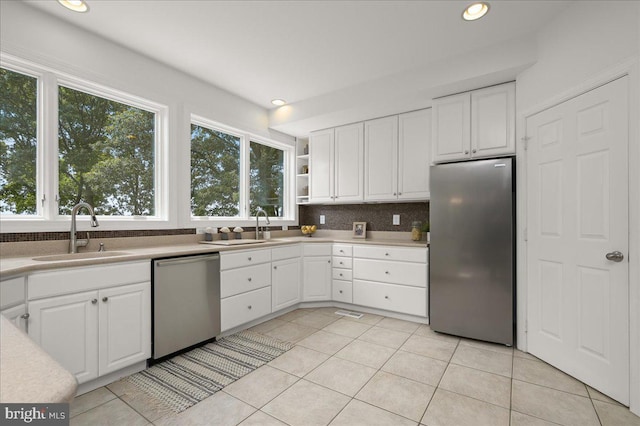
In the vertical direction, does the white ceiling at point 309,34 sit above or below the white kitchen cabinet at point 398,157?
above

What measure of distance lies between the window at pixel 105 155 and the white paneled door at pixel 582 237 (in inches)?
139

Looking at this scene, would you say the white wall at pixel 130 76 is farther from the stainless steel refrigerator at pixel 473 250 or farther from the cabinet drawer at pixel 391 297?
the stainless steel refrigerator at pixel 473 250

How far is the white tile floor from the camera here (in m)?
1.78

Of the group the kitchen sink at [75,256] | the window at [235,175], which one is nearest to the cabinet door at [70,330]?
the kitchen sink at [75,256]

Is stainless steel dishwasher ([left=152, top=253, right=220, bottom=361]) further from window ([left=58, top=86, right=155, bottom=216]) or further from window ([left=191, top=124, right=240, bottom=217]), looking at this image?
window ([left=191, top=124, right=240, bottom=217])

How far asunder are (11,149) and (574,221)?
4101 millimetres

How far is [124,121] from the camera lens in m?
2.88

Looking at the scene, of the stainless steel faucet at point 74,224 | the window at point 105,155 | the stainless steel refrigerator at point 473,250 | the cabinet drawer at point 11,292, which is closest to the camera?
the cabinet drawer at point 11,292

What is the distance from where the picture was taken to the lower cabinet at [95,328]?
1.87 meters

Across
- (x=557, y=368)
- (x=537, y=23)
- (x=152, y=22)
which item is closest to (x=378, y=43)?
(x=537, y=23)

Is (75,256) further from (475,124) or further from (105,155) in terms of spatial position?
(475,124)

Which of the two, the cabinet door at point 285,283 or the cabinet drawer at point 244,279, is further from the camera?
the cabinet door at point 285,283

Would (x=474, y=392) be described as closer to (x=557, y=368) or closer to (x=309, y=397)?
(x=557, y=368)

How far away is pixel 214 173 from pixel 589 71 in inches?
138
